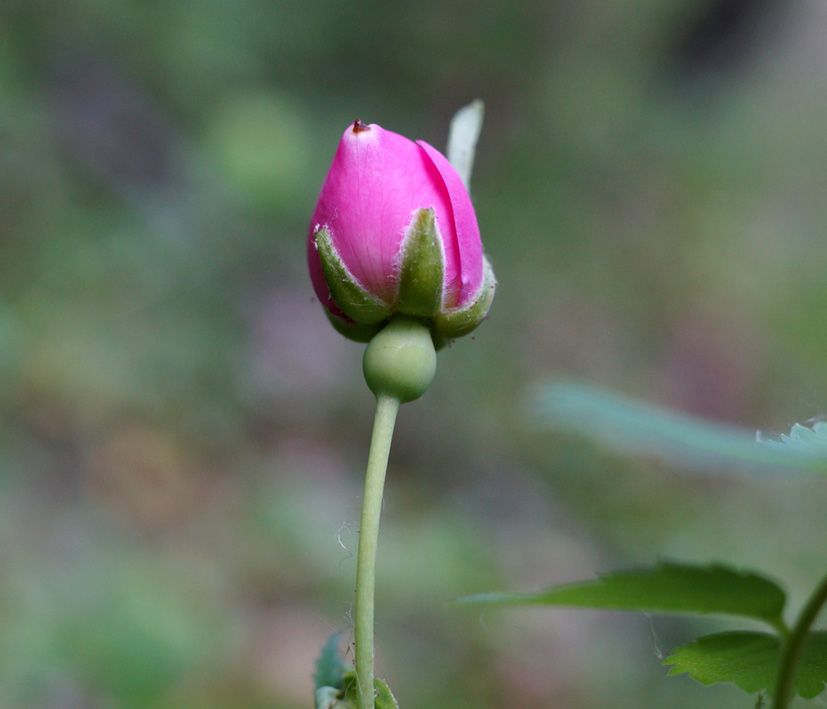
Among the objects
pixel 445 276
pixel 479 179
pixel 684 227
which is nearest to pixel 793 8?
pixel 684 227

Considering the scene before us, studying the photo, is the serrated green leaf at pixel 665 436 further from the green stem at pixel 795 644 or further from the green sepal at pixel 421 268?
the green sepal at pixel 421 268

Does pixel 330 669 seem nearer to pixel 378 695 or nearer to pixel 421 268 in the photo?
pixel 378 695

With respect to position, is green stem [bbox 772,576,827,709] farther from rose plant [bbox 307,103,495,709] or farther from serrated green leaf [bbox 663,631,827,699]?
rose plant [bbox 307,103,495,709]

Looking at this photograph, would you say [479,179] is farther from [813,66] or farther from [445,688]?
[813,66]

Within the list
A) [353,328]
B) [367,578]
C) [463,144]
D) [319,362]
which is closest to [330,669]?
[367,578]

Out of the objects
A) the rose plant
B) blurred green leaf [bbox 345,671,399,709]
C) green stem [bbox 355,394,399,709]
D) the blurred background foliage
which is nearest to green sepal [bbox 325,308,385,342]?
the rose plant
